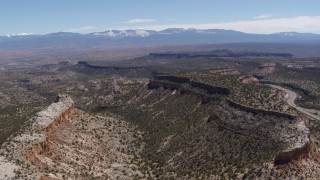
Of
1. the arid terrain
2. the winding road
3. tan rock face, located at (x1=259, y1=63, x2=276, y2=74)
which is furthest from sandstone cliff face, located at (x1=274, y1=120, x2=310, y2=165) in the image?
tan rock face, located at (x1=259, y1=63, x2=276, y2=74)

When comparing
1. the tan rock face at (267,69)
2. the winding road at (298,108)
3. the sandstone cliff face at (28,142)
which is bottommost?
the tan rock face at (267,69)

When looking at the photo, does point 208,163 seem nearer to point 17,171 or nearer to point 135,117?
point 17,171

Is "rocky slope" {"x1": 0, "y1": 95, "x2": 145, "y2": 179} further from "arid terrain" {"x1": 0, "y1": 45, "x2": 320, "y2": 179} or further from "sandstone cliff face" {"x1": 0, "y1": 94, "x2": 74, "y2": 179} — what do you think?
"arid terrain" {"x1": 0, "y1": 45, "x2": 320, "y2": 179}

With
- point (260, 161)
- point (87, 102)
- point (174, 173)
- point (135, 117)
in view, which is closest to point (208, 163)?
point (174, 173)

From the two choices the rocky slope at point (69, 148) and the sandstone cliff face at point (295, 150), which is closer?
the sandstone cliff face at point (295, 150)

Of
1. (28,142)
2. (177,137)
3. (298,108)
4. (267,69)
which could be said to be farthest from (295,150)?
(267,69)

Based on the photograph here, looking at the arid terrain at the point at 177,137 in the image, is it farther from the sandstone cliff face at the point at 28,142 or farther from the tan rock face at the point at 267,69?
the tan rock face at the point at 267,69

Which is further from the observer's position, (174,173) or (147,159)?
(147,159)

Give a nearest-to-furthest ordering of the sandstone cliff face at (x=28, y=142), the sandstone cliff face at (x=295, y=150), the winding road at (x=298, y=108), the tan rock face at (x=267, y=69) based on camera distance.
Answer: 1. the sandstone cliff face at (x=28, y=142)
2. the sandstone cliff face at (x=295, y=150)
3. the winding road at (x=298, y=108)
4. the tan rock face at (x=267, y=69)

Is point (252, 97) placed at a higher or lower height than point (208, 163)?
higher

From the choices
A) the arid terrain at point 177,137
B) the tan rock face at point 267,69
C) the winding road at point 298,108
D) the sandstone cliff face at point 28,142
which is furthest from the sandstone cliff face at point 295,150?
the tan rock face at point 267,69

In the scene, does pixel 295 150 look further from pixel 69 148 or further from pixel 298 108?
pixel 298 108
